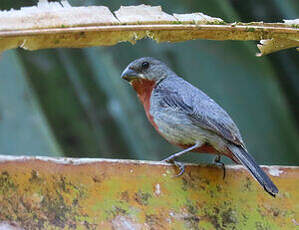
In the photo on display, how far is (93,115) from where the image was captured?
3408 mm

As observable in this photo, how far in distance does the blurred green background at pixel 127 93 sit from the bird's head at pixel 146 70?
199 mm

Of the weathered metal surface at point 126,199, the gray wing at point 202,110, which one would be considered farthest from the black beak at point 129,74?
the weathered metal surface at point 126,199

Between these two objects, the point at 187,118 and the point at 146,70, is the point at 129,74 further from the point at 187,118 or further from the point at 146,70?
the point at 187,118

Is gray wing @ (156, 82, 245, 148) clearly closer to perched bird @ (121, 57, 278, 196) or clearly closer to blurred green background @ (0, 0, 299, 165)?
perched bird @ (121, 57, 278, 196)

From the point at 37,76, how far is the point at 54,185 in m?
1.57

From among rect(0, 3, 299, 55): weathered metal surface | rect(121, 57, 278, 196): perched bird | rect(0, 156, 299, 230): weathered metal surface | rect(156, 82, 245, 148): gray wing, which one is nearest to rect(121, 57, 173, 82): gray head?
rect(121, 57, 278, 196): perched bird

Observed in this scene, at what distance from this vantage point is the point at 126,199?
197 centimetres

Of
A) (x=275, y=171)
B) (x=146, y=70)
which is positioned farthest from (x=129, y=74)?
(x=275, y=171)

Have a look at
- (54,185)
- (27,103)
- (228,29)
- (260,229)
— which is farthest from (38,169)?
(27,103)

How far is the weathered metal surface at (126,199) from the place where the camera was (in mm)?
1893

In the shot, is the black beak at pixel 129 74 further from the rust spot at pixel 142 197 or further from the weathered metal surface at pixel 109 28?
the rust spot at pixel 142 197

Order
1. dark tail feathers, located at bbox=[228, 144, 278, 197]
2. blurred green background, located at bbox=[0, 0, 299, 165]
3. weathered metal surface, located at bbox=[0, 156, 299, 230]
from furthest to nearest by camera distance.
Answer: blurred green background, located at bbox=[0, 0, 299, 165], dark tail feathers, located at bbox=[228, 144, 278, 197], weathered metal surface, located at bbox=[0, 156, 299, 230]

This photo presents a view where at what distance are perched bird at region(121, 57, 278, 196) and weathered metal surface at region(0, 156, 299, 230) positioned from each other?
Result: 0.30 m

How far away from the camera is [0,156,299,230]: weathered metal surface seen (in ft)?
6.21
